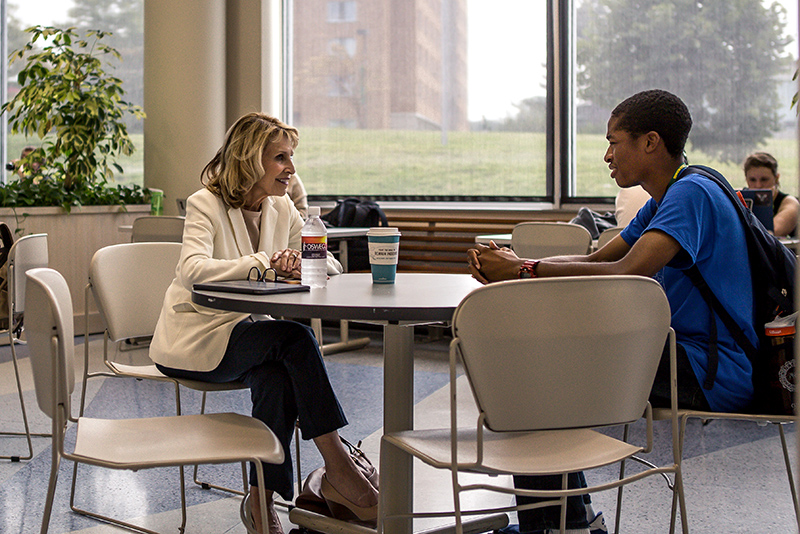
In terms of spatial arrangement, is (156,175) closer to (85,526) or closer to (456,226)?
(456,226)

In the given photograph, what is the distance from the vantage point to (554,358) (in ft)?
4.61

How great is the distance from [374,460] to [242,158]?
1226mm

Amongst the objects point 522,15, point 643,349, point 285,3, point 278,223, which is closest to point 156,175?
point 285,3

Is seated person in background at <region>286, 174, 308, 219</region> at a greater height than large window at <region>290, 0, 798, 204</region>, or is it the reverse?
large window at <region>290, 0, 798, 204</region>

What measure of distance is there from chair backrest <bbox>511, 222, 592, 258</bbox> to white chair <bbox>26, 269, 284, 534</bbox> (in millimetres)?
2175

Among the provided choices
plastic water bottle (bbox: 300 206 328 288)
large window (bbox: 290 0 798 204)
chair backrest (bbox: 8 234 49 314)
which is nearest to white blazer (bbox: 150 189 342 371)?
plastic water bottle (bbox: 300 206 328 288)

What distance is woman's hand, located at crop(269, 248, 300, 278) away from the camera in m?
2.07

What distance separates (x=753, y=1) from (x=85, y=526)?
16.5 ft

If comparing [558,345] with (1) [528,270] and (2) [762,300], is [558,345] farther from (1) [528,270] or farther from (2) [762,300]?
(2) [762,300]

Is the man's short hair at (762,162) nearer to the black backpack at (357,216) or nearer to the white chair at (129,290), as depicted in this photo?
the black backpack at (357,216)

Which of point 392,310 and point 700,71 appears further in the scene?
point 700,71

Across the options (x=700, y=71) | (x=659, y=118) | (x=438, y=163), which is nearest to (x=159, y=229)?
(x=438, y=163)

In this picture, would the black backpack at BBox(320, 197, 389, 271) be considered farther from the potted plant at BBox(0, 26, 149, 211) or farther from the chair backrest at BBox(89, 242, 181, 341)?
the chair backrest at BBox(89, 242, 181, 341)

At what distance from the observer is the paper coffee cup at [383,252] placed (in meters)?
2.00
